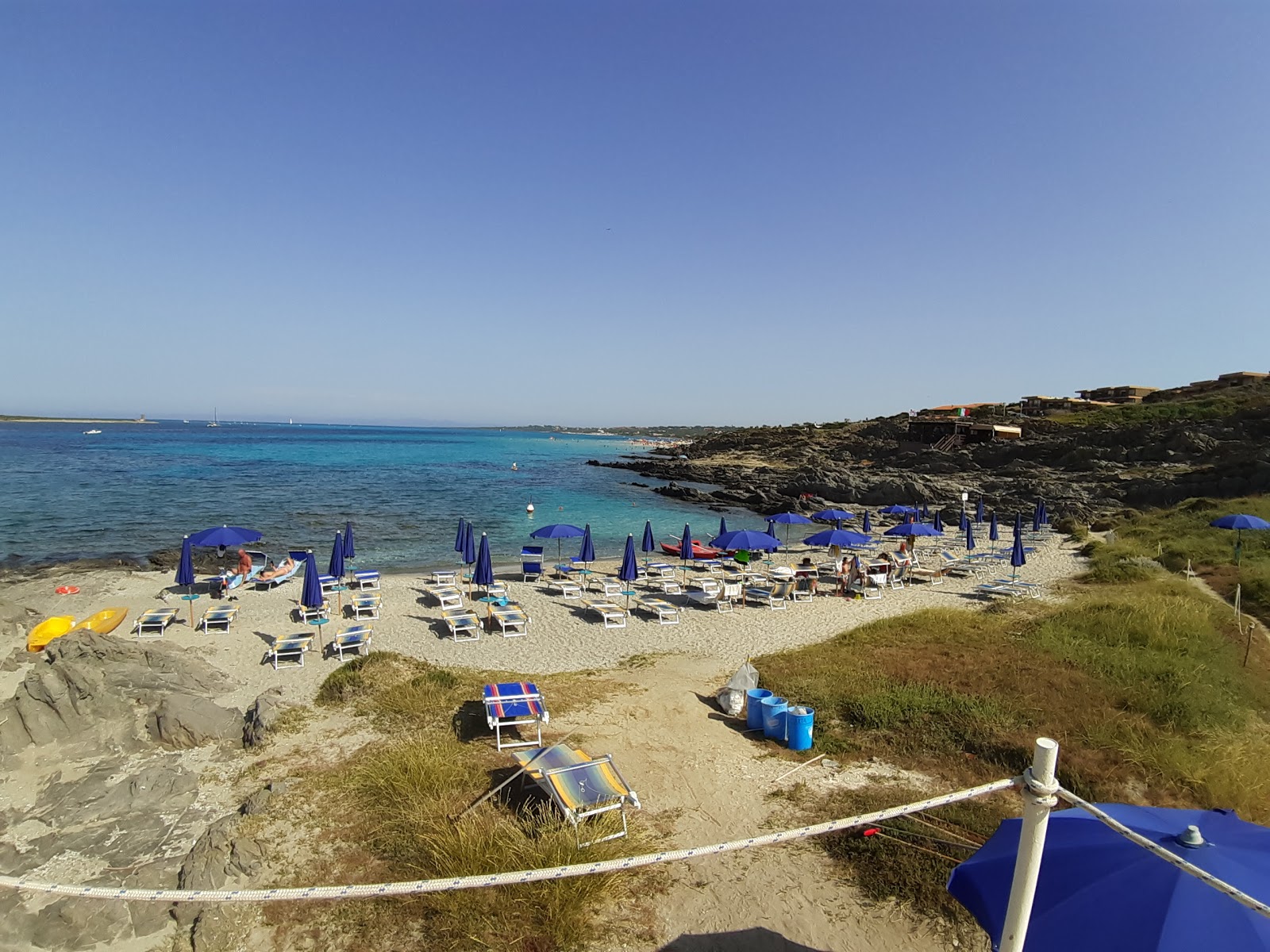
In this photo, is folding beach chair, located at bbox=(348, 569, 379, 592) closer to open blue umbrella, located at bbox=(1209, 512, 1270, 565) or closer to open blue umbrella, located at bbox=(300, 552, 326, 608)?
open blue umbrella, located at bbox=(300, 552, 326, 608)

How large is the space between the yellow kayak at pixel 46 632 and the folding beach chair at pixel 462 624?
705cm

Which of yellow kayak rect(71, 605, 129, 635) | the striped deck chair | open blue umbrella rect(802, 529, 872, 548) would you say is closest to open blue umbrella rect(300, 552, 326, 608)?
yellow kayak rect(71, 605, 129, 635)

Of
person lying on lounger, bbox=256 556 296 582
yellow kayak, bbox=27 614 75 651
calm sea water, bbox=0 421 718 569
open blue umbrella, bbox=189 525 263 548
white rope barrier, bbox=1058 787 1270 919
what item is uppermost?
white rope barrier, bbox=1058 787 1270 919

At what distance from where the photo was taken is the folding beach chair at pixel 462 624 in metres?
14.0

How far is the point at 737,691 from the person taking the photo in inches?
354

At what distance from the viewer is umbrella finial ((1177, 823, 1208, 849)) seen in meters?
3.04

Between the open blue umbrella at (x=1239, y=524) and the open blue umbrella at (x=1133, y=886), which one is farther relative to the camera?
the open blue umbrella at (x=1239, y=524)

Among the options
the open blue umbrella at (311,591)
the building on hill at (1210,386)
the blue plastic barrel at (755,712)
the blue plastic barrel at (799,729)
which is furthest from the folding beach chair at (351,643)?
the building on hill at (1210,386)

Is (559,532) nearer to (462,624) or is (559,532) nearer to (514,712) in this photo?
(462,624)

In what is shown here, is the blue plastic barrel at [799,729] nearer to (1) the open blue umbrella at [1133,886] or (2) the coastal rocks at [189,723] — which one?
(1) the open blue umbrella at [1133,886]

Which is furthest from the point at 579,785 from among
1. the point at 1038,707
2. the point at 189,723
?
the point at 1038,707

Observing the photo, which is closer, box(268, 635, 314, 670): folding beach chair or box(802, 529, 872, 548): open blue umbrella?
box(268, 635, 314, 670): folding beach chair

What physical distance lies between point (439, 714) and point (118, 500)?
121 feet

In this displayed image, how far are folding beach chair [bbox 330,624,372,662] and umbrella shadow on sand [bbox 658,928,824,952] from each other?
9.60m
